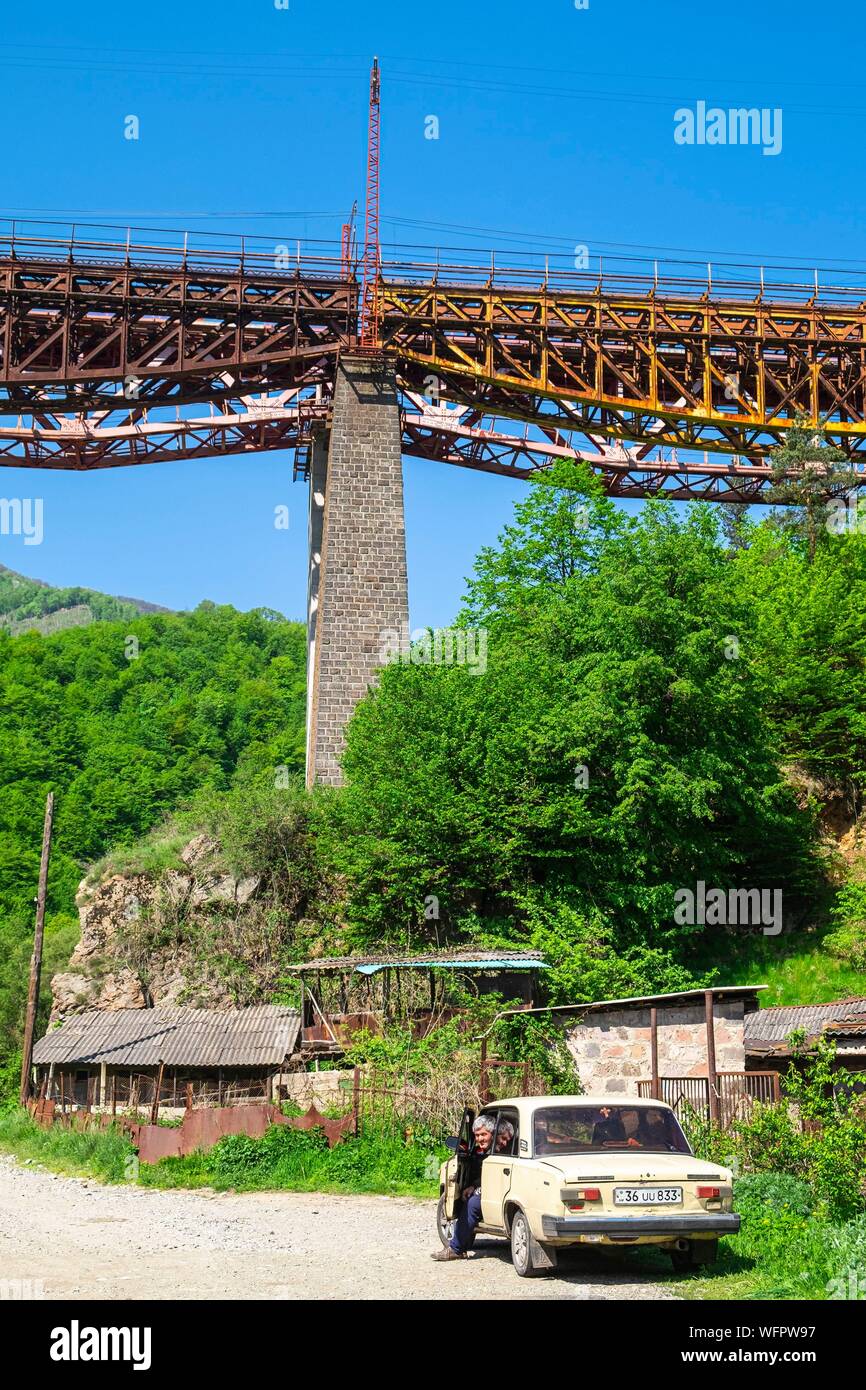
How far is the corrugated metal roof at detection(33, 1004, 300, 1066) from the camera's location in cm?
2700

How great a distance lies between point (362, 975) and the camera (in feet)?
92.4

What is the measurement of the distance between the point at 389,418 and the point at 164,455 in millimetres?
7592

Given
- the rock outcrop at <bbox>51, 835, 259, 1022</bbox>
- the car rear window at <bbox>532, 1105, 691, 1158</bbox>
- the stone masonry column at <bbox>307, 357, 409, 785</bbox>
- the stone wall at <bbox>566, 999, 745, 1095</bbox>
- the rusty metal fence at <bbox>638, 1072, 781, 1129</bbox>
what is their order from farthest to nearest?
1. the stone masonry column at <bbox>307, 357, 409, 785</bbox>
2. the rock outcrop at <bbox>51, 835, 259, 1022</bbox>
3. the stone wall at <bbox>566, 999, 745, 1095</bbox>
4. the rusty metal fence at <bbox>638, 1072, 781, 1129</bbox>
5. the car rear window at <bbox>532, 1105, 691, 1158</bbox>

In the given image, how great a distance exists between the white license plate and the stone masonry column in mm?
24525

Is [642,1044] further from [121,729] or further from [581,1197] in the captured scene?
[121,729]

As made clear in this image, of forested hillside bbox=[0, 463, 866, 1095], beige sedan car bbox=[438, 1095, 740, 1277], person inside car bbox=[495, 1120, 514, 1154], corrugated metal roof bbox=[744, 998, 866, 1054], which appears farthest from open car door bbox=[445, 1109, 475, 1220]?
forested hillside bbox=[0, 463, 866, 1095]

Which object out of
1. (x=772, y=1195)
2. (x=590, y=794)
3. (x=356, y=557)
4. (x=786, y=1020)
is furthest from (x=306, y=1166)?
(x=356, y=557)

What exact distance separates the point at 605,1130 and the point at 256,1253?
349 centimetres

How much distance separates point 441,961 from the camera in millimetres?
24203

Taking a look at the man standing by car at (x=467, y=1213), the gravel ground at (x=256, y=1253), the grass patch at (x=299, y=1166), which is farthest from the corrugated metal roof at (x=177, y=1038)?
the man standing by car at (x=467, y=1213)

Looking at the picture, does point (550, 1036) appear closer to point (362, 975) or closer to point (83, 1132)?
point (362, 975)

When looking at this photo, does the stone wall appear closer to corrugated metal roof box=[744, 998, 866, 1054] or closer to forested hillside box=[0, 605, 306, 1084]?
corrugated metal roof box=[744, 998, 866, 1054]

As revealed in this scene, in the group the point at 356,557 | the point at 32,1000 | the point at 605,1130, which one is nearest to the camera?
the point at 605,1130
